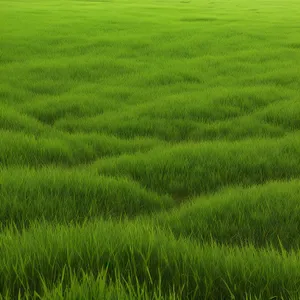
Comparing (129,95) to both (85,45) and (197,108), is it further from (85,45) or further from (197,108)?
(85,45)

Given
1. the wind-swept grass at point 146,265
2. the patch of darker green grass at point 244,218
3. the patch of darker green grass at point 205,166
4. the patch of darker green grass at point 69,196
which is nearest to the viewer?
the wind-swept grass at point 146,265

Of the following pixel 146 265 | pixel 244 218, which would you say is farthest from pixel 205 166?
pixel 146 265

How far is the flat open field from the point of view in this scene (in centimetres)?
188

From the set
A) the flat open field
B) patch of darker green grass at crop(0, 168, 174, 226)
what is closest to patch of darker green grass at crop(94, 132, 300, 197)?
the flat open field

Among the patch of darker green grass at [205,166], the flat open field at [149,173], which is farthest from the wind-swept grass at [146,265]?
the patch of darker green grass at [205,166]

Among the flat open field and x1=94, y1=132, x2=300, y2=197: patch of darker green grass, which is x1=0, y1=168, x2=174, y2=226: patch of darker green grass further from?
x1=94, y1=132, x2=300, y2=197: patch of darker green grass

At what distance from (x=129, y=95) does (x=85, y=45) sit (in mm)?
6227

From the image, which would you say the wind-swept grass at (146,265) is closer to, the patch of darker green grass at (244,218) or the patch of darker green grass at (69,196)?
the patch of darker green grass at (244,218)

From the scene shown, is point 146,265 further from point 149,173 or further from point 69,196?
point 149,173

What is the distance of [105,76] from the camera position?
401 inches

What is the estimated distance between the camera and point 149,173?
14.4ft

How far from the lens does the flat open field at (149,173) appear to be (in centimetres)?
188

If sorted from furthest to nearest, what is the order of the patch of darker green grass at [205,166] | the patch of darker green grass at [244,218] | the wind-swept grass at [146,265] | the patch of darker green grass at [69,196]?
the patch of darker green grass at [205,166]
the patch of darker green grass at [69,196]
the patch of darker green grass at [244,218]
the wind-swept grass at [146,265]

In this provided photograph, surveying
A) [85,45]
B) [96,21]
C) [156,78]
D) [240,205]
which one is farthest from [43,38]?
[240,205]
